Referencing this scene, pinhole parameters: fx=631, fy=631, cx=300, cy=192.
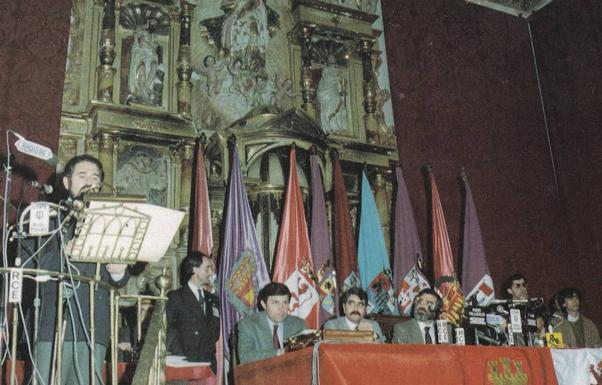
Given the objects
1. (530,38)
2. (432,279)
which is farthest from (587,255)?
(530,38)

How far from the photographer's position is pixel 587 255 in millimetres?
7691

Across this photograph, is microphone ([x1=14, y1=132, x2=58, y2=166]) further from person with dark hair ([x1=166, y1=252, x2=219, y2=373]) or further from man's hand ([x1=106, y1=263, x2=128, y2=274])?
person with dark hair ([x1=166, y1=252, x2=219, y2=373])

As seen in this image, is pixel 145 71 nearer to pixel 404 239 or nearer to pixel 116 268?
pixel 404 239

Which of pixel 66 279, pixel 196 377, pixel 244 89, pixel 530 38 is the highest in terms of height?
pixel 530 38

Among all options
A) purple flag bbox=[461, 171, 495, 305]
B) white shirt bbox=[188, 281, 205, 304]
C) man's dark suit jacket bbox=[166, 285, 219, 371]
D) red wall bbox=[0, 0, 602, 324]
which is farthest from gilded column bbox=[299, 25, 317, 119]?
man's dark suit jacket bbox=[166, 285, 219, 371]

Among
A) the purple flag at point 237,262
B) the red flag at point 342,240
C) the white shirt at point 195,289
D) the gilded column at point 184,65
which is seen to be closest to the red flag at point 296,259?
the purple flag at point 237,262

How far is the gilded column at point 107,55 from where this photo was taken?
5742 millimetres

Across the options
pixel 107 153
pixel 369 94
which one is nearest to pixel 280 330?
pixel 107 153

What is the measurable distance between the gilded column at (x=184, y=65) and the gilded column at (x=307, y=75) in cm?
127

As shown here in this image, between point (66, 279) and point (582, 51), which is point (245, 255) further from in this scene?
point (582, 51)

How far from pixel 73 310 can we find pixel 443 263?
4.42 meters

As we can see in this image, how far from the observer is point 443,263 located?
21.2 ft

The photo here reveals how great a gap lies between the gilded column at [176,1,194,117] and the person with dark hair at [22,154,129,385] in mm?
3237

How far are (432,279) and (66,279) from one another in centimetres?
458
